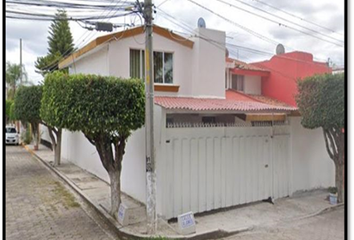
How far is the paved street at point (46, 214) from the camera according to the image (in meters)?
5.22

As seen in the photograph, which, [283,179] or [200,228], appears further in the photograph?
[283,179]

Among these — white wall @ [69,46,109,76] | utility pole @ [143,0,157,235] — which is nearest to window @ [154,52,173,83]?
white wall @ [69,46,109,76]

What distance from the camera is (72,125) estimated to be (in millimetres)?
5051

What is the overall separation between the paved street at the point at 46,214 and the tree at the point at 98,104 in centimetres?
126

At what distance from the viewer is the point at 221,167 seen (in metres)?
6.41

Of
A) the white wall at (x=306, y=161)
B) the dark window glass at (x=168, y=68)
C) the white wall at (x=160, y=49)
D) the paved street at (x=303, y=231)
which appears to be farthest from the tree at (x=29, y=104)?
the paved street at (x=303, y=231)

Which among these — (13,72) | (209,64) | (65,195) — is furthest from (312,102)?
(65,195)

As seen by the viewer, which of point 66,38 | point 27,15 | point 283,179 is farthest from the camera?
point 66,38

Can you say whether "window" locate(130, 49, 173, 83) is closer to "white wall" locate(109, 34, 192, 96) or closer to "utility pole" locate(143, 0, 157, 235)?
"white wall" locate(109, 34, 192, 96)

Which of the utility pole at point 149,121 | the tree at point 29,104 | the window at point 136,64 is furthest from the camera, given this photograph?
the tree at point 29,104

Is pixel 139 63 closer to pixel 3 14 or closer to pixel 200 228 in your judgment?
pixel 200 228

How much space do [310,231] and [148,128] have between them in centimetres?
344

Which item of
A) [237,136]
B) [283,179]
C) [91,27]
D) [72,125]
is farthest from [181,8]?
[283,179]

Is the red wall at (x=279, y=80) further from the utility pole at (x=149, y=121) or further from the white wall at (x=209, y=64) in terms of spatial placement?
the utility pole at (x=149, y=121)
